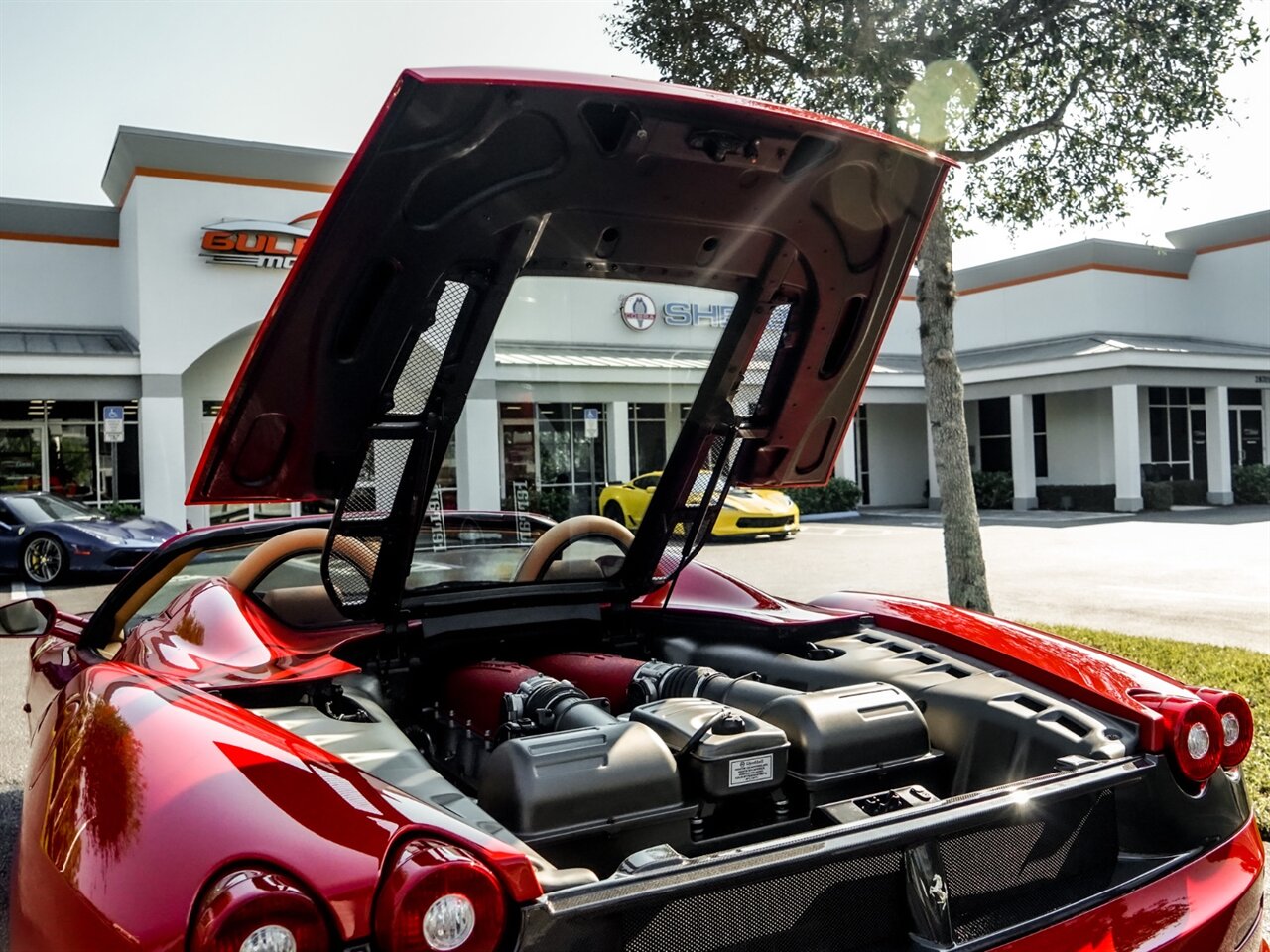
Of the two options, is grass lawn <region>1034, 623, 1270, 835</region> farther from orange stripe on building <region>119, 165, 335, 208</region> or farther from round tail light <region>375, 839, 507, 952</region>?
orange stripe on building <region>119, 165, 335, 208</region>

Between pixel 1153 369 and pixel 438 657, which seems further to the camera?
pixel 1153 369

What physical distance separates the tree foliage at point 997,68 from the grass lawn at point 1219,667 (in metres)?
3.69

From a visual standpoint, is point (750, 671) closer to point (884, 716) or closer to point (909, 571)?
point (884, 716)

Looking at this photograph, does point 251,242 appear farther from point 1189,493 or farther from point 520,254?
point 1189,493

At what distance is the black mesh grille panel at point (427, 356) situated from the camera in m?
2.16

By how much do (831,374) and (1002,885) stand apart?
4.79 feet

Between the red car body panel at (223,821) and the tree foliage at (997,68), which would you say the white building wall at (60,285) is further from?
the red car body panel at (223,821)

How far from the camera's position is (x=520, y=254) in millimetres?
2164

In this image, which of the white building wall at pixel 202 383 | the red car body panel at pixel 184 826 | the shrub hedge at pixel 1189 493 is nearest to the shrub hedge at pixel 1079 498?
the shrub hedge at pixel 1189 493

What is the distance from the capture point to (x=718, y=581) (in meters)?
3.25

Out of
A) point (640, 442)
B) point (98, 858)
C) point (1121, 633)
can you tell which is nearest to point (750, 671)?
point (640, 442)

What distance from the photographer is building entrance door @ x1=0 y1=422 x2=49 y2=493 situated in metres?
19.8

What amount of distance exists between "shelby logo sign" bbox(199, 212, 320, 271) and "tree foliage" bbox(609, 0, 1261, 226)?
1235 cm

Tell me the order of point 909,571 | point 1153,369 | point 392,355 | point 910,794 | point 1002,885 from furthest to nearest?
point 1153,369 < point 909,571 < point 392,355 < point 910,794 < point 1002,885
